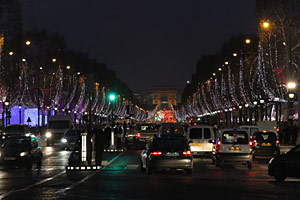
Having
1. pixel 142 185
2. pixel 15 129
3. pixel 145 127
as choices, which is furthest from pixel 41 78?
pixel 142 185

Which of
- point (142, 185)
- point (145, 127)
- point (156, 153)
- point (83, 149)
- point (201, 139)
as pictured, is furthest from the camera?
point (145, 127)

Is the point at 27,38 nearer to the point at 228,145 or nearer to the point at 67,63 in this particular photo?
the point at 67,63

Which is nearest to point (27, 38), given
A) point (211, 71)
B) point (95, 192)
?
point (211, 71)

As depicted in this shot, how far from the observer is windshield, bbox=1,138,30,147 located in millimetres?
28902

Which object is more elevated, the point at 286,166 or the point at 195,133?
the point at 195,133

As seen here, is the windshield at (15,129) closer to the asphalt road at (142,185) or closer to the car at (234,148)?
the asphalt road at (142,185)

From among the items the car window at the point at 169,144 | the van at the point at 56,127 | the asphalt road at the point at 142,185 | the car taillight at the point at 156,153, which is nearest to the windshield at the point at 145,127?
the van at the point at 56,127

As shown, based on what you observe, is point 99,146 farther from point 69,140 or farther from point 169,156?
point 69,140

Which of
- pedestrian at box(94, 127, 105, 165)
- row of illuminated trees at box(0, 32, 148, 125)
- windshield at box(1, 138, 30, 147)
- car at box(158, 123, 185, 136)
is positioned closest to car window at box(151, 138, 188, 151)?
pedestrian at box(94, 127, 105, 165)

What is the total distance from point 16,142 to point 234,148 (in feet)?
31.8

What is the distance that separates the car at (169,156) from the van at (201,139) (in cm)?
1181

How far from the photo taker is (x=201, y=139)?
36562mm

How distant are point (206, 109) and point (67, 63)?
51.0 metres

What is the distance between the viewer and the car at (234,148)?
2846 centimetres
